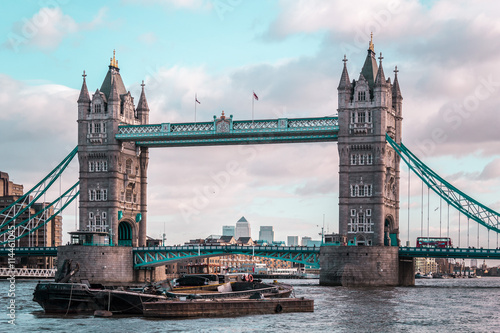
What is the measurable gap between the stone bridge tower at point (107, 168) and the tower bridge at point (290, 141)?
17 centimetres

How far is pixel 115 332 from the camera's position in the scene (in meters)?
62.6

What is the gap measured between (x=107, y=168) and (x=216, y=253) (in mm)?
24101

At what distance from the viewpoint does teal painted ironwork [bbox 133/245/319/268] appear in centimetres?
13525

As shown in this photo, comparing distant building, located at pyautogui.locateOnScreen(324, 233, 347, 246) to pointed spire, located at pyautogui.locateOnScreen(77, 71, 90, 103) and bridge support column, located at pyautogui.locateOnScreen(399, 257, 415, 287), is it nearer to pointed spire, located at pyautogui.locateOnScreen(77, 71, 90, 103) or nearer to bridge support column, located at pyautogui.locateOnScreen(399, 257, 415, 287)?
bridge support column, located at pyautogui.locateOnScreen(399, 257, 415, 287)

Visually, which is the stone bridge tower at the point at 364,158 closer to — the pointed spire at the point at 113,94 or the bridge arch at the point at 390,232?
the bridge arch at the point at 390,232

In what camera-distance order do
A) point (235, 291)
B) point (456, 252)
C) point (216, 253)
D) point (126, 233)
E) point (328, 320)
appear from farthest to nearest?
1. point (126, 233)
2. point (216, 253)
3. point (456, 252)
4. point (235, 291)
5. point (328, 320)

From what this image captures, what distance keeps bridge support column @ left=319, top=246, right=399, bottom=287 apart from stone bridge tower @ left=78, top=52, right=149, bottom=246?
39.1 meters

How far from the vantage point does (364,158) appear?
134 meters

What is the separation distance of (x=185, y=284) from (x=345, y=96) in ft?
209

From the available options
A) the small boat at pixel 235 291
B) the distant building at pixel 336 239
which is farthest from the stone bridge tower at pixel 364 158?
the small boat at pixel 235 291

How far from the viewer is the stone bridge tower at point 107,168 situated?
146500 mm

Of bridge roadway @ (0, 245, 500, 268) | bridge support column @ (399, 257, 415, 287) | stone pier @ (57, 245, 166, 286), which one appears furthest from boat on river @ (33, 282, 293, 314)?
bridge support column @ (399, 257, 415, 287)

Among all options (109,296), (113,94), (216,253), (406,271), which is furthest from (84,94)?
(109,296)

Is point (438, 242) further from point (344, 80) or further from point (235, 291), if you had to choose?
point (235, 291)
